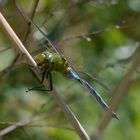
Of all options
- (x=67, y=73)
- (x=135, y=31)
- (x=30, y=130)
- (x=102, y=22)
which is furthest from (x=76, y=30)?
(x=67, y=73)

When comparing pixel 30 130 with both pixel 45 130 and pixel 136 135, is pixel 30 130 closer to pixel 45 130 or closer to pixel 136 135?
pixel 45 130

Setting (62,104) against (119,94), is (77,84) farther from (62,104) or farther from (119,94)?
(119,94)

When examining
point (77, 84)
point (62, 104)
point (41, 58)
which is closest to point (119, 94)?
point (62, 104)

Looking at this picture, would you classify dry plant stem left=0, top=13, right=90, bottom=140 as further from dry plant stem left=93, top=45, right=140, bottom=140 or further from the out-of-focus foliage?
the out-of-focus foliage

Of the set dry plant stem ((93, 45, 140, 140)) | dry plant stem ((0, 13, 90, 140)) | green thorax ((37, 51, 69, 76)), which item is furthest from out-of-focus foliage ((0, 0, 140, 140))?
dry plant stem ((93, 45, 140, 140))

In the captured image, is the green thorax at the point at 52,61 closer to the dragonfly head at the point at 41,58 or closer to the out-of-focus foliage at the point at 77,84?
the dragonfly head at the point at 41,58
